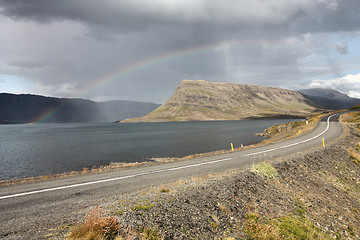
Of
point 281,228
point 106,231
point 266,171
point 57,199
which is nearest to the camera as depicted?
point 106,231

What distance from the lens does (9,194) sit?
1144 cm

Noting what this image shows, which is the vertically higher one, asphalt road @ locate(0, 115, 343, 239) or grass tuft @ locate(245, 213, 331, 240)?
asphalt road @ locate(0, 115, 343, 239)

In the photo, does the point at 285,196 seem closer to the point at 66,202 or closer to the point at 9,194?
the point at 66,202

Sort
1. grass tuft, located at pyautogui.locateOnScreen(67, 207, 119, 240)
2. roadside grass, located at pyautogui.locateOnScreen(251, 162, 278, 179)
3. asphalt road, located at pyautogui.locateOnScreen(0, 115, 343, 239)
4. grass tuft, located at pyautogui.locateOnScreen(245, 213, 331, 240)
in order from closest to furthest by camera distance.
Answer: grass tuft, located at pyautogui.locateOnScreen(67, 207, 119, 240) < asphalt road, located at pyautogui.locateOnScreen(0, 115, 343, 239) < grass tuft, located at pyautogui.locateOnScreen(245, 213, 331, 240) < roadside grass, located at pyautogui.locateOnScreen(251, 162, 278, 179)

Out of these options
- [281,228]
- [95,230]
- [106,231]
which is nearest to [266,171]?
[281,228]

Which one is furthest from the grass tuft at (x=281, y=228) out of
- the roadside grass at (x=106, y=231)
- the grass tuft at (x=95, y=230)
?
the grass tuft at (x=95, y=230)

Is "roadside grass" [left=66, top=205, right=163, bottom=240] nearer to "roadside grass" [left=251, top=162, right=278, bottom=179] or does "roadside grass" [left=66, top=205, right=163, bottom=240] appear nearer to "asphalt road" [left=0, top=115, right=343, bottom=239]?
"asphalt road" [left=0, top=115, right=343, bottom=239]

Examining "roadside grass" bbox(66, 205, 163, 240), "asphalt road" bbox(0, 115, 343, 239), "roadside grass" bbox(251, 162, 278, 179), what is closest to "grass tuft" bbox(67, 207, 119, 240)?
"roadside grass" bbox(66, 205, 163, 240)

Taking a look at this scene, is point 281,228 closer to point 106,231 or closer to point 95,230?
point 106,231

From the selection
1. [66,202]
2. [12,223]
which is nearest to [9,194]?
[66,202]

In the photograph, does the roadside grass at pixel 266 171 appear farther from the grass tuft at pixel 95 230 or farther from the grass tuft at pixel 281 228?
the grass tuft at pixel 95 230

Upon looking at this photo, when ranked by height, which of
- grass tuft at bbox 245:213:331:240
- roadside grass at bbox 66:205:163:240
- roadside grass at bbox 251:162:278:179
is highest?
roadside grass at bbox 66:205:163:240

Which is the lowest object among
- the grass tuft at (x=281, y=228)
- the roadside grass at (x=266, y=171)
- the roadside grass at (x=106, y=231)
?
the grass tuft at (x=281, y=228)

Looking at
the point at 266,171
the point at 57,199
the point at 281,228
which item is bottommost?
the point at 281,228
